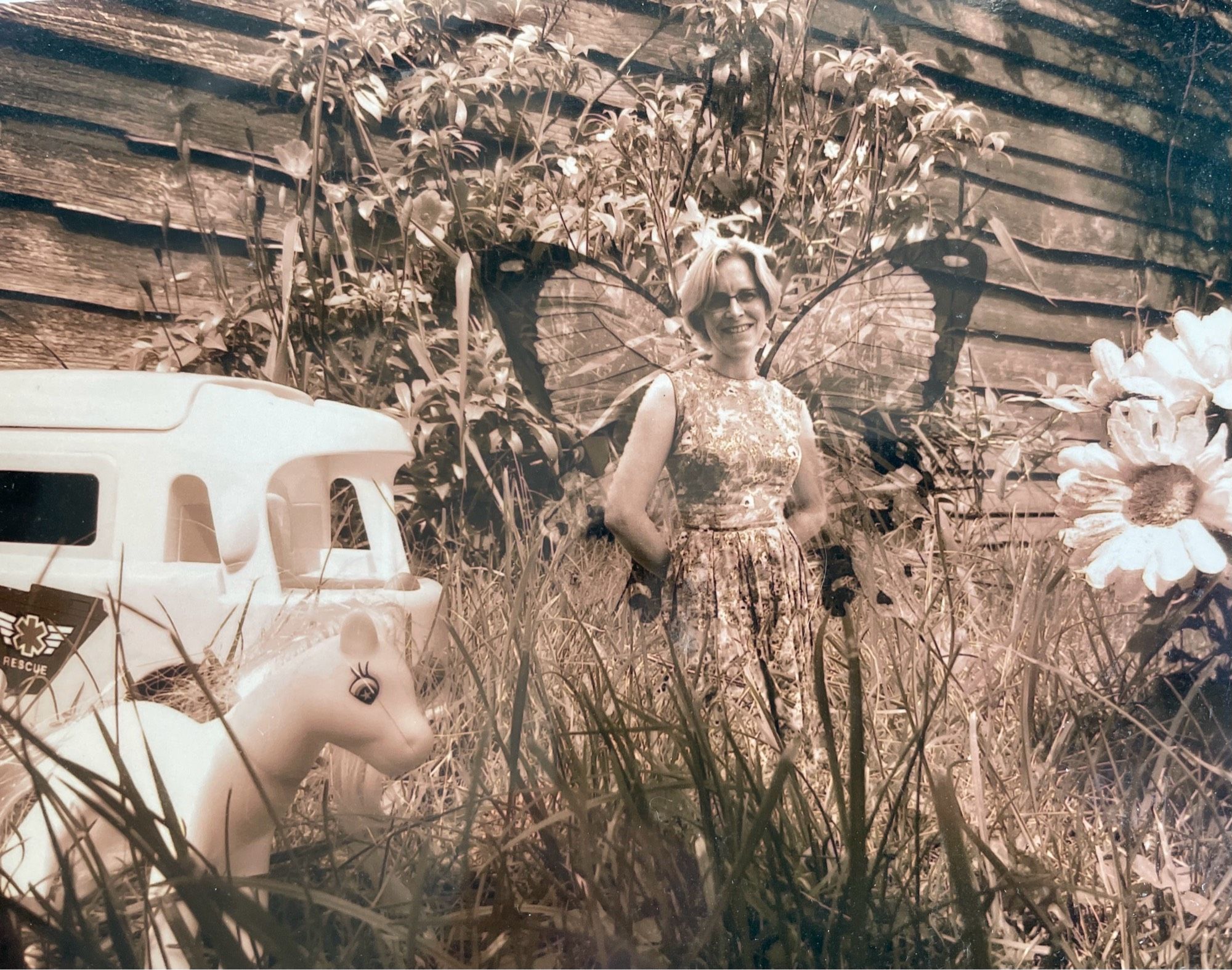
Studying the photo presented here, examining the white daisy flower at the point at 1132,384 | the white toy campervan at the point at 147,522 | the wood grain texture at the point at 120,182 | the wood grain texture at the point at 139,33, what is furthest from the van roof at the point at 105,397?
the white daisy flower at the point at 1132,384

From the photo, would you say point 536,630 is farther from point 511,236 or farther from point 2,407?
point 2,407

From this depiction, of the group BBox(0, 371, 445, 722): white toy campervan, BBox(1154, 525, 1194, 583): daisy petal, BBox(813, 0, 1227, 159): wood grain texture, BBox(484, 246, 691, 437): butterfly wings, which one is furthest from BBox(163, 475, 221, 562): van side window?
BBox(1154, 525, 1194, 583): daisy petal

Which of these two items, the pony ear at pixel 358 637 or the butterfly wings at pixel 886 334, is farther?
the butterfly wings at pixel 886 334

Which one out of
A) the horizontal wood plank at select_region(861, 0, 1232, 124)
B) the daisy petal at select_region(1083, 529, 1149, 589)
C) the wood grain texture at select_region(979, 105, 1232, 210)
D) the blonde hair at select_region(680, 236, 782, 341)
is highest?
the horizontal wood plank at select_region(861, 0, 1232, 124)

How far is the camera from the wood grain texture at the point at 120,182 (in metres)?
0.59

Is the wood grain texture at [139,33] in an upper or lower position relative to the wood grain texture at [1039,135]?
lower

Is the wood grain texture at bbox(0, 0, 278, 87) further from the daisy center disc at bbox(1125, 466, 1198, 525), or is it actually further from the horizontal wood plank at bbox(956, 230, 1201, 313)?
the daisy center disc at bbox(1125, 466, 1198, 525)

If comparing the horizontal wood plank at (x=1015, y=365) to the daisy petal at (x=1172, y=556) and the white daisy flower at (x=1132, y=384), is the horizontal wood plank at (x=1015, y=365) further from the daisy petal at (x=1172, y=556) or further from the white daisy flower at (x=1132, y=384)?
the daisy petal at (x=1172, y=556)

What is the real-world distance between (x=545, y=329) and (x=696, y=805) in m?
0.36

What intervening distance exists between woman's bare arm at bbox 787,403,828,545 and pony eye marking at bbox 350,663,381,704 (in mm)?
325

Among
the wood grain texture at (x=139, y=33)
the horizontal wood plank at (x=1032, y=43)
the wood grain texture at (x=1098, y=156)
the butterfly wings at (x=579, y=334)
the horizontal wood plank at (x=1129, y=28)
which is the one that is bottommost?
the butterfly wings at (x=579, y=334)

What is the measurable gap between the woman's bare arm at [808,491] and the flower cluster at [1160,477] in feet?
0.65

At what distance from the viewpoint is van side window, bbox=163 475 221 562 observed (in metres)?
0.55

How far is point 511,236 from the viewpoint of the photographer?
639 millimetres
